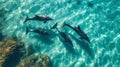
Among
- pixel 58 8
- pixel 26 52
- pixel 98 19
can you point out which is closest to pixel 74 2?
pixel 58 8

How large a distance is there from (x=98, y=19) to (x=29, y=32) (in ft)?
11.4

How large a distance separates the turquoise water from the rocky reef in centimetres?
29

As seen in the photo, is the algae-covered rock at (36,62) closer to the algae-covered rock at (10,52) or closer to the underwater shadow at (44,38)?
the algae-covered rock at (10,52)

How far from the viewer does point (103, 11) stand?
13.3 m

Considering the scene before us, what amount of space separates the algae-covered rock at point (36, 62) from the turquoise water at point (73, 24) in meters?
0.29

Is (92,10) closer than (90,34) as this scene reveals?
No

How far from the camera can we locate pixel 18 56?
12.0 metres

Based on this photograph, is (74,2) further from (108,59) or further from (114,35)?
(108,59)

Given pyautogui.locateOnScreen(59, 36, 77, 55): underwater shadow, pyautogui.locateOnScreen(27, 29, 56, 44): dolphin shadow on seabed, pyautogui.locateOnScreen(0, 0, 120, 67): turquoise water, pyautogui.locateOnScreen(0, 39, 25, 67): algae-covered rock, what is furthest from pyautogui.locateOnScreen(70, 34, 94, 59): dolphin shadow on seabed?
pyautogui.locateOnScreen(0, 39, 25, 67): algae-covered rock

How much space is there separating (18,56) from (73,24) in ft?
10.2

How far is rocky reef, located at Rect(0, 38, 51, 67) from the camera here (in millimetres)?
11523

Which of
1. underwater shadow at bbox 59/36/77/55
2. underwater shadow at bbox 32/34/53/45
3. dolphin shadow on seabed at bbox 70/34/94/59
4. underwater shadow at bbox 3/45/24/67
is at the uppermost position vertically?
dolphin shadow on seabed at bbox 70/34/94/59

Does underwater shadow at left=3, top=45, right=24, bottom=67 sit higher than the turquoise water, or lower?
lower

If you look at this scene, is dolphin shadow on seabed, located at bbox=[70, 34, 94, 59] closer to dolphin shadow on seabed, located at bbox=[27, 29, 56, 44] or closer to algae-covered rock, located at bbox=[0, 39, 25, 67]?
dolphin shadow on seabed, located at bbox=[27, 29, 56, 44]
